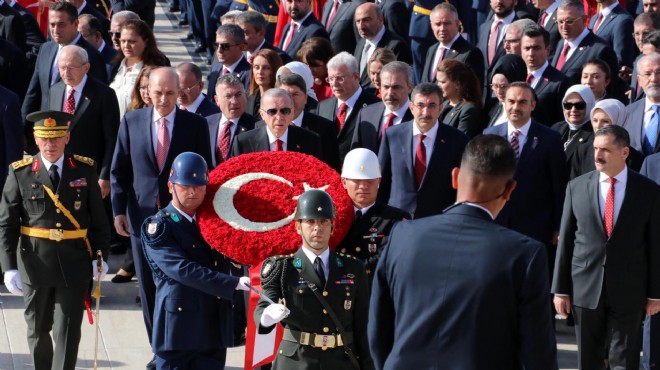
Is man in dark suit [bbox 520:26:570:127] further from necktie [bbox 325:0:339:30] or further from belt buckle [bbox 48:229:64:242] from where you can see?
belt buckle [bbox 48:229:64:242]

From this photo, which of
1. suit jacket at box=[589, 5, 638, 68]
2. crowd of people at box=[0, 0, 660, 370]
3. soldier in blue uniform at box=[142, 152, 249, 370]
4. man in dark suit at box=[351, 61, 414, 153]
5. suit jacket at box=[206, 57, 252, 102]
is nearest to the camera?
crowd of people at box=[0, 0, 660, 370]

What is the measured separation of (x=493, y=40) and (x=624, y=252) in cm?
539

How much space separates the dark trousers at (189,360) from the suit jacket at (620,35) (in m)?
6.98

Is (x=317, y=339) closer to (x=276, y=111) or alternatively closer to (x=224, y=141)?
(x=276, y=111)

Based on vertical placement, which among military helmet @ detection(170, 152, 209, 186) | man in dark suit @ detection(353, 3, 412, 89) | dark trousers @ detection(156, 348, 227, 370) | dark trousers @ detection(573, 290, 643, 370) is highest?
man in dark suit @ detection(353, 3, 412, 89)

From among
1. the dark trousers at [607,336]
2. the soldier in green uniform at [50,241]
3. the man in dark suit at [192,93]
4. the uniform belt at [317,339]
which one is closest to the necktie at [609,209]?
the dark trousers at [607,336]

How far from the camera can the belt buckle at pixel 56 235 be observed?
8562mm

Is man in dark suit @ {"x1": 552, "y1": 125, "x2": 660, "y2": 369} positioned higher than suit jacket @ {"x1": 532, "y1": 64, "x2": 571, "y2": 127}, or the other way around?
suit jacket @ {"x1": 532, "y1": 64, "x2": 571, "y2": 127}

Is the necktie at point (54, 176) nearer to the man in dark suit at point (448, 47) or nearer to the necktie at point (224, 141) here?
the necktie at point (224, 141)

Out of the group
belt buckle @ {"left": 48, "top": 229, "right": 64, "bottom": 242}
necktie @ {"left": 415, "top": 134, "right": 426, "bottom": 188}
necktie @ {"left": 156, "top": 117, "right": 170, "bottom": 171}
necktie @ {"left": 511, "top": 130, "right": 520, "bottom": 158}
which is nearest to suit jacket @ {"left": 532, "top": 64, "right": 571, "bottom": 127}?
necktie @ {"left": 511, "top": 130, "right": 520, "bottom": 158}

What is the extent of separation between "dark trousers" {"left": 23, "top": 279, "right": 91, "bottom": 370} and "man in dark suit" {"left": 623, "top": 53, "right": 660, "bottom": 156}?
4376 millimetres

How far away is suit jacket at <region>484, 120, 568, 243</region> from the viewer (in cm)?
972

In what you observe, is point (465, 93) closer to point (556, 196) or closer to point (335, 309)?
point (556, 196)

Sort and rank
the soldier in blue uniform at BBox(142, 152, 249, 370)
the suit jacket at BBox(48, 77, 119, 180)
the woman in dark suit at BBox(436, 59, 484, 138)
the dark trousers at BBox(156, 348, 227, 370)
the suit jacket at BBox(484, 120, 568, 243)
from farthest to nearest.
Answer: the suit jacket at BBox(48, 77, 119, 180), the woman in dark suit at BBox(436, 59, 484, 138), the suit jacket at BBox(484, 120, 568, 243), the dark trousers at BBox(156, 348, 227, 370), the soldier in blue uniform at BBox(142, 152, 249, 370)
